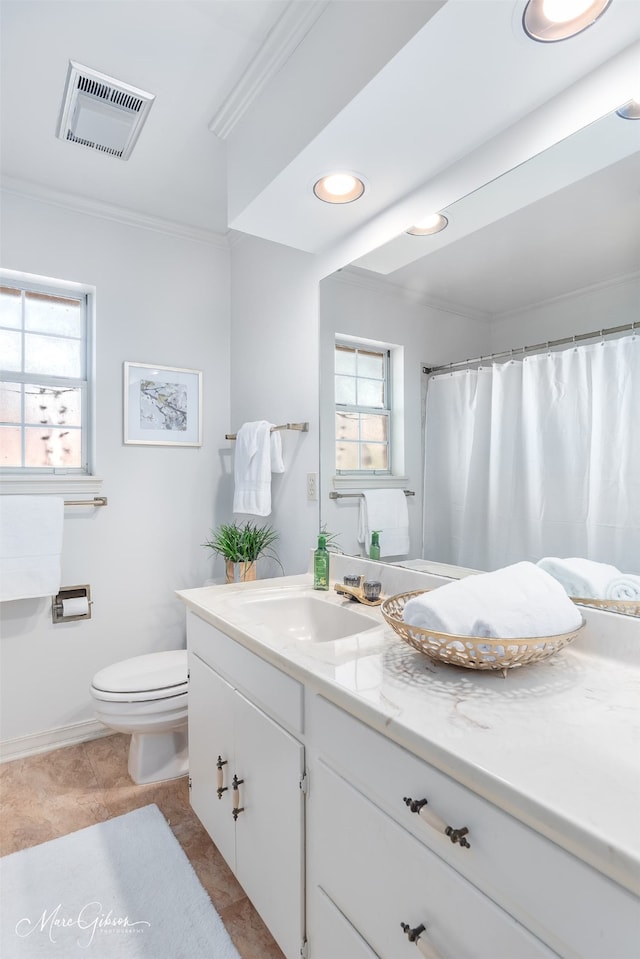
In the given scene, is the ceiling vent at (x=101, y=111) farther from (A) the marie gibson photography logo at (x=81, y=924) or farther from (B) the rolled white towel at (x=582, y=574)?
(A) the marie gibson photography logo at (x=81, y=924)

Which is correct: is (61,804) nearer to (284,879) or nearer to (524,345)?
(284,879)

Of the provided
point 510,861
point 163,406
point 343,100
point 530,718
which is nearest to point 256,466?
point 163,406

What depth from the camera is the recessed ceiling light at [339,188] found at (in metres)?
1.54

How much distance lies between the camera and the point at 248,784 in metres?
1.35

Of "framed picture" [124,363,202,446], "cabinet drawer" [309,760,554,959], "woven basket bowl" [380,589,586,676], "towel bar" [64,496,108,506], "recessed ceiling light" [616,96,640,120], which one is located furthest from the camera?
"framed picture" [124,363,202,446]

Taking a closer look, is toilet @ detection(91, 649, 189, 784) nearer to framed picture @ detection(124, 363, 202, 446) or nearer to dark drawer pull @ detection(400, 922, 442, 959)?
framed picture @ detection(124, 363, 202, 446)

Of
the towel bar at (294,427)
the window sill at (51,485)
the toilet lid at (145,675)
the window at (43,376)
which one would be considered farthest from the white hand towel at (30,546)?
the towel bar at (294,427)

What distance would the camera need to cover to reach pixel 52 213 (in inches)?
93.7

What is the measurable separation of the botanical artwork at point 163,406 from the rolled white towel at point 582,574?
2.05 m

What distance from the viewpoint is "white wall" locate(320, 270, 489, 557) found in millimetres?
1490

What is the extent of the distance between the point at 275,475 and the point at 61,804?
158cm

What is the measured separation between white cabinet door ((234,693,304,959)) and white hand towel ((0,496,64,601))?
52.1 inches

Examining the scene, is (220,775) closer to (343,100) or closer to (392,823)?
(392,823)

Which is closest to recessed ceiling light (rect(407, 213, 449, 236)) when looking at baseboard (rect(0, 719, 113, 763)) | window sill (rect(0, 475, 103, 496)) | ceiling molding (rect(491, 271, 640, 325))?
ceiling molding (rect(491, 271, 640, 325))
